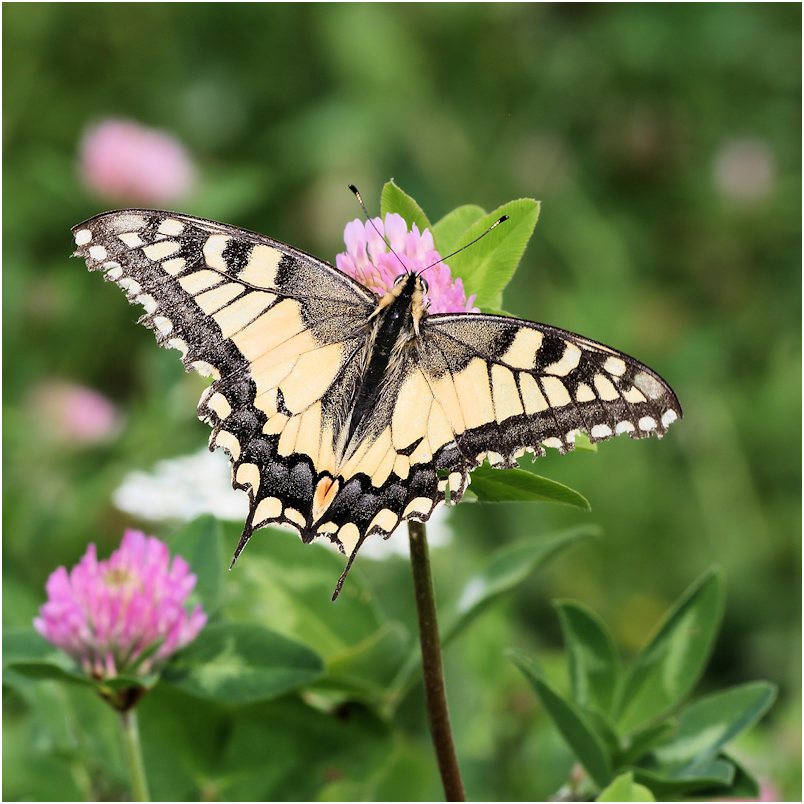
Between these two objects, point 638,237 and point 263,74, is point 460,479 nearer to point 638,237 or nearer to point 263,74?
point 638,237

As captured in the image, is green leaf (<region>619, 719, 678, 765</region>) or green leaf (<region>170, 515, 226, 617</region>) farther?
green leaf (<region>170, 515, 226, 617</region>)

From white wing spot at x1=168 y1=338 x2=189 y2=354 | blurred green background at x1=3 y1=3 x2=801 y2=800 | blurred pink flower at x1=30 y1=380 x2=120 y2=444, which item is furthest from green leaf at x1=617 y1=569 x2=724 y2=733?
blurred pink flower at x1=30 y1=380 x2=120 y2=444

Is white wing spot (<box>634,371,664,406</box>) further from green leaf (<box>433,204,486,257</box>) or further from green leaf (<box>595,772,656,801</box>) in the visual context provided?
green leaf (<box>595,772,656,801</box>)

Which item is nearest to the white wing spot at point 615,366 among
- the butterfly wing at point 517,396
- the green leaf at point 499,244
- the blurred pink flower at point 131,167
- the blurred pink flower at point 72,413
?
the butterfly wing at point 517,396

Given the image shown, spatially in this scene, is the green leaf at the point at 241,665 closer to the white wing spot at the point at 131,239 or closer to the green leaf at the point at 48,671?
the green leaf at the point at 48,671

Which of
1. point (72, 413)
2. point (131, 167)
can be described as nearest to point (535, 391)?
point (72, 413)

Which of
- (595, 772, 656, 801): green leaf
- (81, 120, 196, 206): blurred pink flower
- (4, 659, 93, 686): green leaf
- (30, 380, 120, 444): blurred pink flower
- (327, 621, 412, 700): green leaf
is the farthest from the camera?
(81, 120, 196, 206): blurred pink flower

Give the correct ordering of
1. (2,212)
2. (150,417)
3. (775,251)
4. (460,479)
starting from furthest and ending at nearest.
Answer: (775,251), (2,212), (150,417), (460,479)

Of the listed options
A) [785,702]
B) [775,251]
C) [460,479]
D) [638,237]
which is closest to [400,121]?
[638,237]
